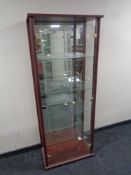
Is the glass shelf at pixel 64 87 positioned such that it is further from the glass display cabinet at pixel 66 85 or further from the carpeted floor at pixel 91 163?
the carpeted floor at pixel 91 163

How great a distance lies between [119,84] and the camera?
253 cm

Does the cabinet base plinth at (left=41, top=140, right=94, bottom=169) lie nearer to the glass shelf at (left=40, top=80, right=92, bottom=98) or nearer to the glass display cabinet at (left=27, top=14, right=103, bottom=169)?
the glass display cabinet at (left=27, top=14, right=103, bottom=169)

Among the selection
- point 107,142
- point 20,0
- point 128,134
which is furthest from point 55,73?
point 128,134

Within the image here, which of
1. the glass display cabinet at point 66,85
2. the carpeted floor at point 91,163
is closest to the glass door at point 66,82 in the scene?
the glass display cabinet at point 66,85

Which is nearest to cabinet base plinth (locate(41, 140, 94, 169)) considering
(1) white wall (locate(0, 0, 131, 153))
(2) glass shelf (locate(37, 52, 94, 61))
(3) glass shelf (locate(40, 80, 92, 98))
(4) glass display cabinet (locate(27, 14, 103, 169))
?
(4) glass display cabinet (locate(27, 14, 103, 169))

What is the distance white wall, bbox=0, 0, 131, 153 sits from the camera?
5.63ft

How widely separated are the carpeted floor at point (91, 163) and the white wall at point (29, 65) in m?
0.18

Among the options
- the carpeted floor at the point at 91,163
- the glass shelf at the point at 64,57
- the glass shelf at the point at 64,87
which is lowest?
the carpeted floor at the point at 91,163

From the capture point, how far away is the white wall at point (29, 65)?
5.63 feet

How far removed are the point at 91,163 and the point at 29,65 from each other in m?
1.50

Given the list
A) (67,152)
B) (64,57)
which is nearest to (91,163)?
(67,152)

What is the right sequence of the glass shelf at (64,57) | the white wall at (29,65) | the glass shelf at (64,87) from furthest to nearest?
the glass shelf at (64,87) < the glass shelf at (64,57) < the white wall at (29,65)

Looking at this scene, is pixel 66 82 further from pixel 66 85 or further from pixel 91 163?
pixel 91 163

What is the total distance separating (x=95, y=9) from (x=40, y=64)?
3.41ft
